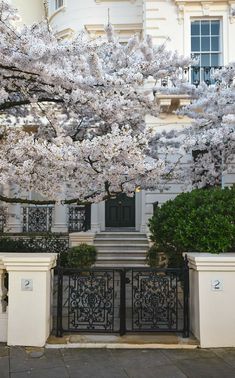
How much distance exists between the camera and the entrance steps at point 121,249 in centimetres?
1392

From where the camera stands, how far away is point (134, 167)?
6719 mm

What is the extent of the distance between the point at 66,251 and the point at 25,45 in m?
8.45

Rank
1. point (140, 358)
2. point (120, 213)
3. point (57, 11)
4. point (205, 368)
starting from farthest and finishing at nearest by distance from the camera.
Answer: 1. point (57, 11)
2. point (120, 213)
3. point (140, 358)
4. point (205, 368)

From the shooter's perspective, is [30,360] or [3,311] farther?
[3,311]

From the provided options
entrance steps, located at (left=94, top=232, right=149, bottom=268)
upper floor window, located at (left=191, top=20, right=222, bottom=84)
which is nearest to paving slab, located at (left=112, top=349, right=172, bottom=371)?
entrance steps, located at (left=94, top=232, right=149, bottom=268)

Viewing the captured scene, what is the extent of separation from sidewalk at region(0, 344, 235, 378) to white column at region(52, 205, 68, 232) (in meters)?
9.35

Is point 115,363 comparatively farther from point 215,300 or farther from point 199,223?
point 199,223

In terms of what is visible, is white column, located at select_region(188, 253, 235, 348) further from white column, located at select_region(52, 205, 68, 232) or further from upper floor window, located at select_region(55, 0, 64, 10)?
upper floor window, located at select_region(55, 0, 64, 10)

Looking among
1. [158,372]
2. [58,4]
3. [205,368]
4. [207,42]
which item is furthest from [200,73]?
[158,372]

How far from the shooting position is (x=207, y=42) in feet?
50.8

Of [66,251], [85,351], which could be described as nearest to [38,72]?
[85,351]

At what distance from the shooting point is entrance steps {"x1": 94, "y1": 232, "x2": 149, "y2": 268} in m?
13.9

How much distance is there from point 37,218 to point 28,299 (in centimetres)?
1020

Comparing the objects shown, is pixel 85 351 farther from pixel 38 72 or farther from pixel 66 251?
pixel 66 251
